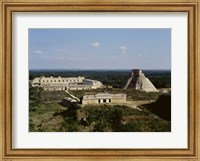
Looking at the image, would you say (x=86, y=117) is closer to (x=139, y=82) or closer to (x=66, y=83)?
(x=66, y=83)

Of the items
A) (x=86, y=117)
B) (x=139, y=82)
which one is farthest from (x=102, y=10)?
(x=86, y=117)

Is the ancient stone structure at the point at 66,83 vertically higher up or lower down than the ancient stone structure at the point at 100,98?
higher up

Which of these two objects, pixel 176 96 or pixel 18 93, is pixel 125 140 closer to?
pixel 176 96

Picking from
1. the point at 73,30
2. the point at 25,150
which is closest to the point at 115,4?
the point at 73,30

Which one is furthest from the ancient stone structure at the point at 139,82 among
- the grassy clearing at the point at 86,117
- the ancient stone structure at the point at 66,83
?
the ancient stone structure at the point at 66,83

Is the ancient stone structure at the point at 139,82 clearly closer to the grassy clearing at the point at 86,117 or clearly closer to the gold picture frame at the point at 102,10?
the grassy clearing at the point at 86,117

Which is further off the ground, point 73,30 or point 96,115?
point 73,30
